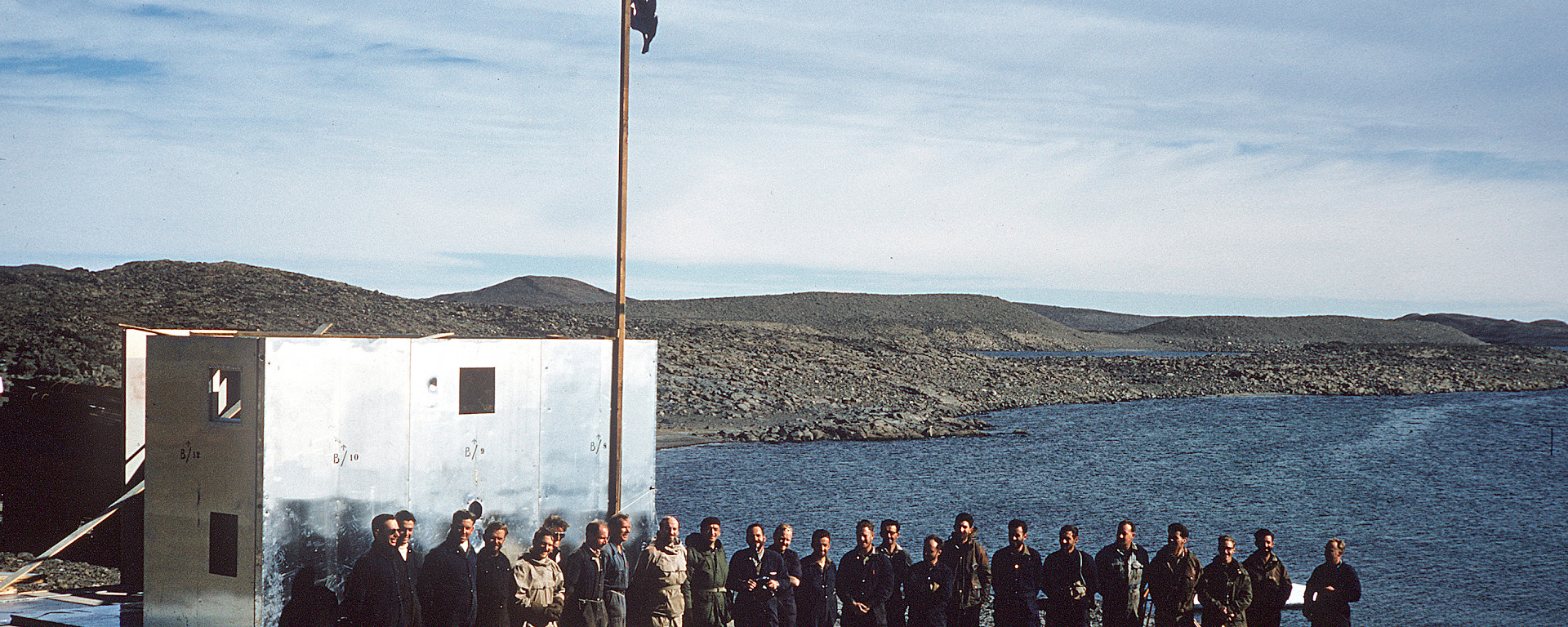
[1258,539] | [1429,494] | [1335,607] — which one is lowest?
[1429,494]

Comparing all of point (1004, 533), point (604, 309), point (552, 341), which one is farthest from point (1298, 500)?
point (604, 309)

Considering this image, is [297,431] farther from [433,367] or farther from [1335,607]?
[1335,607]

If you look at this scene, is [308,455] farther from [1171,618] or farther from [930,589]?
[1171,618]

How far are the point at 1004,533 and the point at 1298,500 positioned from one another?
60.2 feet

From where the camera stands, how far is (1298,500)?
4556 centimetres

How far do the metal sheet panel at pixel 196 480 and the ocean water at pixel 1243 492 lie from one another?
21827mm

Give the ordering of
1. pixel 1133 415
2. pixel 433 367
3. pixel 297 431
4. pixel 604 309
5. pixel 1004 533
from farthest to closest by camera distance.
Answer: pixel 604 309 → pixel 1133 415 → pixel 1004 533 → pixel 433 367 → pixel 297 431

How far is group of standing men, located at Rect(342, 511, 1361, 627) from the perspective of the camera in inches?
377

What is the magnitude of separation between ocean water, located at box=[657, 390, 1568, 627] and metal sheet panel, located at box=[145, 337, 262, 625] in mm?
21827

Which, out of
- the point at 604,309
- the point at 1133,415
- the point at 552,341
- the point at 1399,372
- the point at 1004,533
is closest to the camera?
the point at 552,341

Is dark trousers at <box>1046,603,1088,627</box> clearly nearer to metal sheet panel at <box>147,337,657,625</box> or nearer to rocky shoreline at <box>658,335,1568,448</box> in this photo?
metal sheet panel at <box>147,337,657,625</box>

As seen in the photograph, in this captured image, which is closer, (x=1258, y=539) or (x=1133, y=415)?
(x=1258, y=539)

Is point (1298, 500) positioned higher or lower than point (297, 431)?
lower

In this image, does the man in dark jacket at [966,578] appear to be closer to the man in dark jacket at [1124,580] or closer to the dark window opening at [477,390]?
the man in dark jacket at [1124,580]
